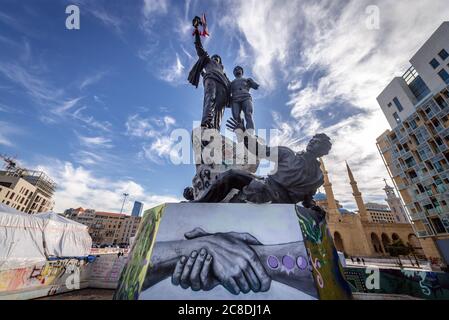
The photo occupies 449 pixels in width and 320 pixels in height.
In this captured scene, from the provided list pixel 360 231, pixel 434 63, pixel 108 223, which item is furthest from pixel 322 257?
pixel 108 223

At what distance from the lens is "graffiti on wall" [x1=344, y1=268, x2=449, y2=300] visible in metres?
6.41

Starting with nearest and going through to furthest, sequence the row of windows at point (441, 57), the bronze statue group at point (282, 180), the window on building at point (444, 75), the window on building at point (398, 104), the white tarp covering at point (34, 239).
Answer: the bronze statue group at point (282, 180)
the white tarp covering at point (34, 239)
the row of windows at point (441, 57)
the window on building at point (444, 75)
the window on building at point (398, 104)

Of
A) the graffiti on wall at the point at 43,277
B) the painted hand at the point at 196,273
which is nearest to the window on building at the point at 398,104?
the painted hand at the point at 196,273

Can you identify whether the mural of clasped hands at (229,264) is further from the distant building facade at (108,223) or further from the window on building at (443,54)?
the distant building facade at (108,223)

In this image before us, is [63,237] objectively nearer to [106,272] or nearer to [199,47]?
[106,272]

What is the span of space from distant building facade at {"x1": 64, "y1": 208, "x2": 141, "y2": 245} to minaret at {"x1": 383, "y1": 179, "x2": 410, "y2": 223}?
3868 inches

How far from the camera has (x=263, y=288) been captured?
8.48ft

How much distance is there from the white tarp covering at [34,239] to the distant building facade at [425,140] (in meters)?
38.9

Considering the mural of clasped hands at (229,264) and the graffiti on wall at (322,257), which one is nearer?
the mural of clasped hands at (229,264)

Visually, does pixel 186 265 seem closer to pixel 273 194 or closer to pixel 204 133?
pixel 273 194

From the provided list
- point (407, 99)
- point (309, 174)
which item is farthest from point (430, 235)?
point (309, 174)

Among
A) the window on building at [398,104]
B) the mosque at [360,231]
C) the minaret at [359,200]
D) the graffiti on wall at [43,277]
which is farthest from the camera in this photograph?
the minaret at [359,200]

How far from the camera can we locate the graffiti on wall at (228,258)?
8.52 feet

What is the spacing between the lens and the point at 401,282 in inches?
273
